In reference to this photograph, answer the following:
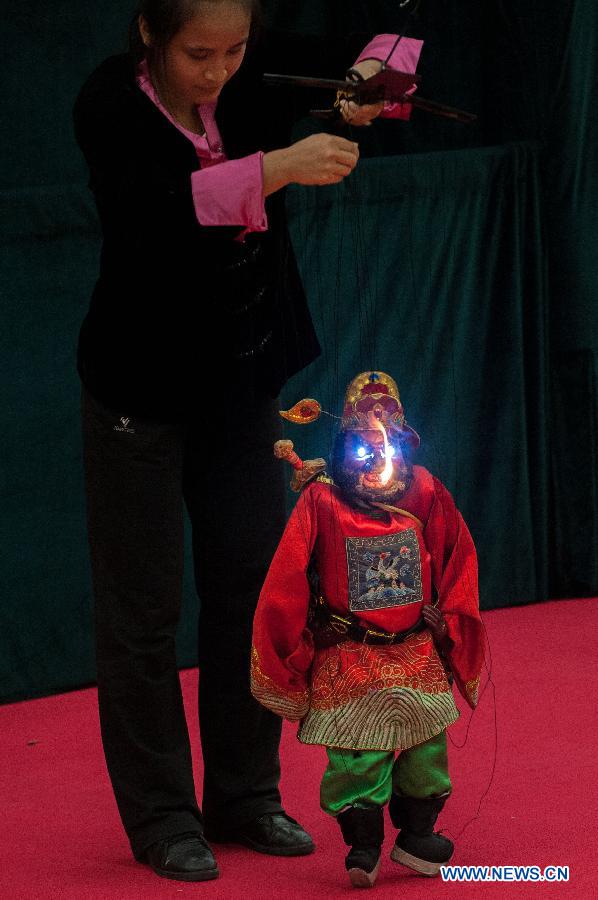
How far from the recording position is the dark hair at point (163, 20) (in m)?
1.68

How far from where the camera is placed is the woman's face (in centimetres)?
168

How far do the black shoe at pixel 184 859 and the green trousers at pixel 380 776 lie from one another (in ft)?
0.68

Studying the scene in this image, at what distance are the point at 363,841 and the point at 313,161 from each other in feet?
3.13

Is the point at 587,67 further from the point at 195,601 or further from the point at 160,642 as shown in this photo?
the point at 160,642

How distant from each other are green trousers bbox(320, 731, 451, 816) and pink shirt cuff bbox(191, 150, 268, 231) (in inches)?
30.4

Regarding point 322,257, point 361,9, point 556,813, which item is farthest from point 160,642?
point 361,9

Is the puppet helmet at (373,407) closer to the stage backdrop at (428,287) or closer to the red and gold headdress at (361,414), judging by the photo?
the red and gold headdress at (361,414)

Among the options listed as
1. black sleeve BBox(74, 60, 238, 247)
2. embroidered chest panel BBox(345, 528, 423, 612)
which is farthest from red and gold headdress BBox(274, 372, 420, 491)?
black sleeve BBox(74, 60, 238, 247)

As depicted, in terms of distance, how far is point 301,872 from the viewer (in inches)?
78.3

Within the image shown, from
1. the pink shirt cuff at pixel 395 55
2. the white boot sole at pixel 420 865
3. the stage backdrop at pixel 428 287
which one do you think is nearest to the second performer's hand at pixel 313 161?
the pink shirt cuff at pixel 395 55

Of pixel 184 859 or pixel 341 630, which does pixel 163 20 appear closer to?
pixel 341 630

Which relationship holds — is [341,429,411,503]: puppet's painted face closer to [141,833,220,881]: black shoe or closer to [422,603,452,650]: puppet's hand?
[422,603,452,650]: puppet's hand

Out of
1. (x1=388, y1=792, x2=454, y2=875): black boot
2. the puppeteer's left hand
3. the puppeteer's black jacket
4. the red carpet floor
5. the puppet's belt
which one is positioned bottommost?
the red carpet floor

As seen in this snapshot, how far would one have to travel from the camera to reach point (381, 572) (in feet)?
6.33
